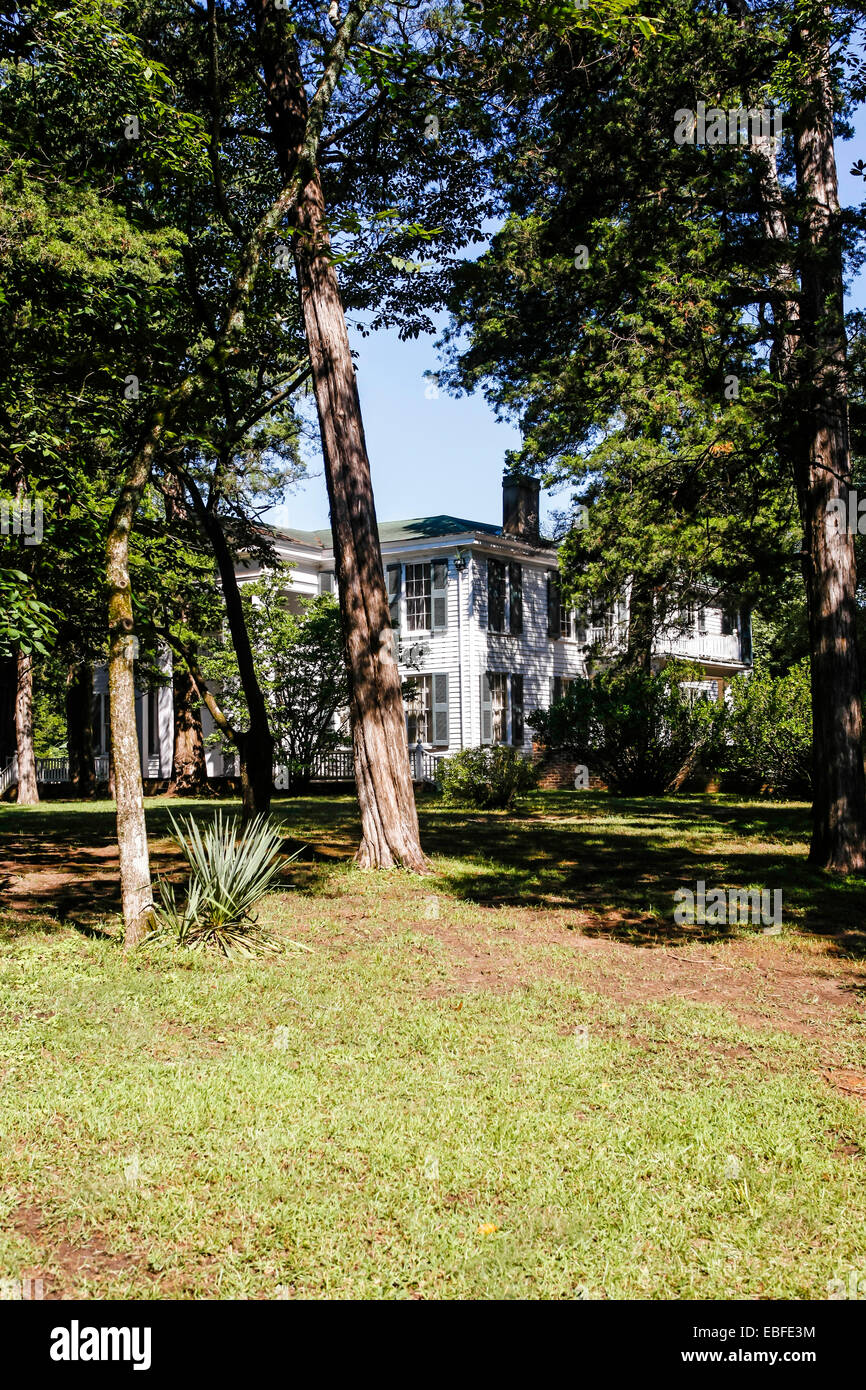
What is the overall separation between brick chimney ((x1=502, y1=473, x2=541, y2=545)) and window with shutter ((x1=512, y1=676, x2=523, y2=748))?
4193 mm

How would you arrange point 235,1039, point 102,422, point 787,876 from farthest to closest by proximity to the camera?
1. point 787,876
2. point 102,422
3. point 235,1039

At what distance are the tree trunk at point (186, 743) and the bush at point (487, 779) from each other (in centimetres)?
740

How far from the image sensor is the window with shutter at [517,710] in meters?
29.0

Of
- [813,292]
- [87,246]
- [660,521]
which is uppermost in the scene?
[87,246]

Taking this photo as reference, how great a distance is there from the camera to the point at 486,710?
2797 cm

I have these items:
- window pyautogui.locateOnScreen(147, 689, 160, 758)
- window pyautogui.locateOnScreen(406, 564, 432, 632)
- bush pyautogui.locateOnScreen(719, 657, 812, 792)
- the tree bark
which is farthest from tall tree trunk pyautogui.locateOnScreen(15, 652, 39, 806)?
the tree bark

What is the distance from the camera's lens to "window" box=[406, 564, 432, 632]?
92.4ft

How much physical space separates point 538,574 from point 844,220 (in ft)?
64.2

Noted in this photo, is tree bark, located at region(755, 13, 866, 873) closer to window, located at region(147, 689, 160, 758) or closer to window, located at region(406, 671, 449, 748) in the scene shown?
window, located at region(406, 671, 449, 748)

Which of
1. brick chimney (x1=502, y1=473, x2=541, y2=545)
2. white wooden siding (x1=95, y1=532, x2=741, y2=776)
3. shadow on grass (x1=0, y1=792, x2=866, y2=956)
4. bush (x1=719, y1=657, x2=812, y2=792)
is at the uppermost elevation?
brick chimney (x1=502, y1=473, x2=541, y2=545)

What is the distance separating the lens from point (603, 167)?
13.0 m

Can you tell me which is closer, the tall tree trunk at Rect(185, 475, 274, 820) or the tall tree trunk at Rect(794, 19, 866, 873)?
the tall tree trunk at Rect(794, 19, 866, 873)

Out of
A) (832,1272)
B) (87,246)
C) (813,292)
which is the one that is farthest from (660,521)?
(832,1272)
